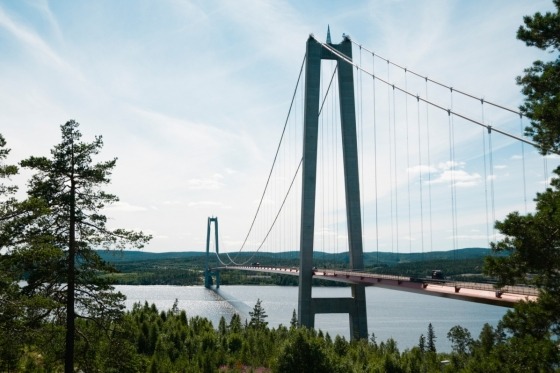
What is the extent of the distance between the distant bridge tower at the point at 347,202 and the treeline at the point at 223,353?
322 centimetres

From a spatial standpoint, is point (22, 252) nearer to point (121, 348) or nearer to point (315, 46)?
point (121, 348)

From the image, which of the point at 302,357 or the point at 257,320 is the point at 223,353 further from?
the point at 257,320

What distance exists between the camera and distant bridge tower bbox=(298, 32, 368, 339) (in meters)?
38.3

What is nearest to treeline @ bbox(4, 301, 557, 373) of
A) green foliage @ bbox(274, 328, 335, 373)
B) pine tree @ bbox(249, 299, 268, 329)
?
green foliage @ bbox(274, 328, 335, 373)

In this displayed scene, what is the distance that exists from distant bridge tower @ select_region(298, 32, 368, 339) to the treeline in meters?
3.22

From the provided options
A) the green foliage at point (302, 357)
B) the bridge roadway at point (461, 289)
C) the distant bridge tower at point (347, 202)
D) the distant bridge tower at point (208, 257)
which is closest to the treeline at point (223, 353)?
the green foliage at point (302, 357)

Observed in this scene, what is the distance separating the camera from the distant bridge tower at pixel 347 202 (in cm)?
3828

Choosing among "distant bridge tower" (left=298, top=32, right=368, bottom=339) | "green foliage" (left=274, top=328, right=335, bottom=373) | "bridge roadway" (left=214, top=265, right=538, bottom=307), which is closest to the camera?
"bridge roadway" (left=214, top=265, right=538, bottom=307)

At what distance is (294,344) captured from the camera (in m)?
Result: 24.0

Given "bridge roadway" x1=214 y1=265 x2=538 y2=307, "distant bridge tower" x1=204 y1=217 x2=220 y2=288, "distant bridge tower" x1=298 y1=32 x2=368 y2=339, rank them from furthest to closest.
Result: "distant bridge tower" x1=204 y1=217 x2=220 y2=288 → "distant bridge tower" x1=298 y1=32 x2=368 y2=339 → "bridge roadway" x1=214 y1=265 x2=538 y2=307

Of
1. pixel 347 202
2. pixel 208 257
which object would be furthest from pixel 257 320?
pixel 208 257

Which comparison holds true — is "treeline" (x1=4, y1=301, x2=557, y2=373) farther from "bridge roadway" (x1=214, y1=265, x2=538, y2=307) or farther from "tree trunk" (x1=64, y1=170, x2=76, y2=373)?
"bridge roadway" (x1=214, y1=265, x2=538, y2=307)

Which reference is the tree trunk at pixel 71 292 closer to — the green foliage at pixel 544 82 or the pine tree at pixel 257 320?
the green foliage at pixel 544 82

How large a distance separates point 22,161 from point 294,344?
14.2 metres
